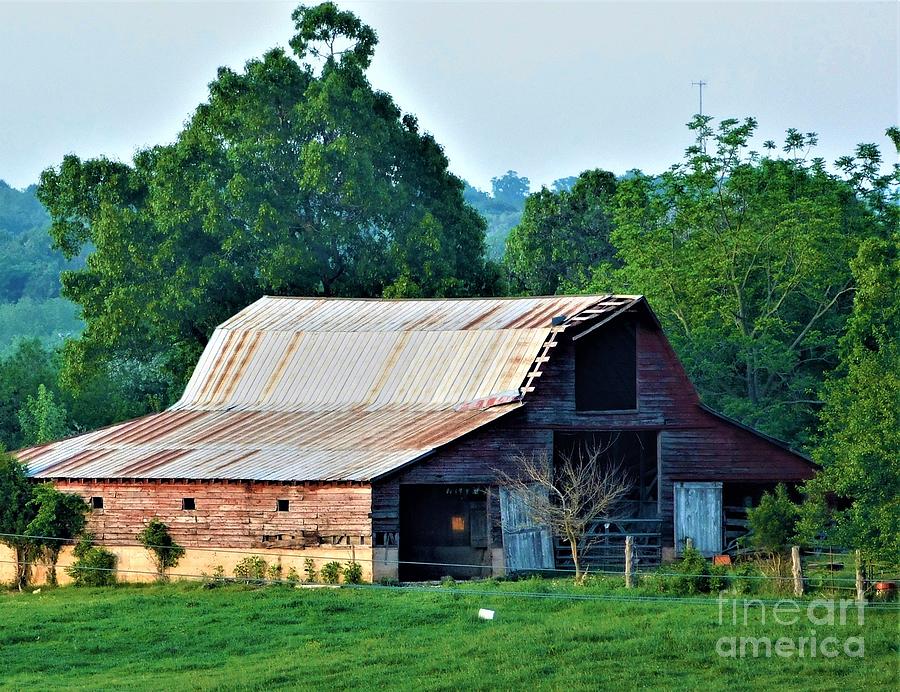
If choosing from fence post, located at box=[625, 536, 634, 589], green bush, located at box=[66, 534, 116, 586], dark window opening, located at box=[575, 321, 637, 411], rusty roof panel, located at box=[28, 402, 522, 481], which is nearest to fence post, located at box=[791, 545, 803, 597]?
fence post, located at box=[625, 536, 634, 589]

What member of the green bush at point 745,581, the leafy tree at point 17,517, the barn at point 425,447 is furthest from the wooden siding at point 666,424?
the leafy tree at point 17,517

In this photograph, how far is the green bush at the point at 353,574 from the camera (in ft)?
119

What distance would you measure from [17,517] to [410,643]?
1499 cm

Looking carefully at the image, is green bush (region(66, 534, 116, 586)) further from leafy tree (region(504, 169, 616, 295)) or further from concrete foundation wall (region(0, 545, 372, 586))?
leafy tree (region(504, 169, 616, 295))

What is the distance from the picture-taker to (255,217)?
59.7 meters

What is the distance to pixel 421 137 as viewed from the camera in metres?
64.4

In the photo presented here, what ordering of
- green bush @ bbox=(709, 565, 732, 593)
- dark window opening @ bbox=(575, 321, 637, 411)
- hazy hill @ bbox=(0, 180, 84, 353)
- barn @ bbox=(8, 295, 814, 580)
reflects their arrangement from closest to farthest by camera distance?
green bush @ bbox=(709, 565, 732, 593) < barn @ bbox=(8, 295, 814, 580) < dark window opening @ bbox=(575, 321, 637, 411) < hazy hill @ bbox=(0, 180, 84, 353)

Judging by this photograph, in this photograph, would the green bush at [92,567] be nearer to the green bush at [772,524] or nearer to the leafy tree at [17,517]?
the leafy tree at [17,517]

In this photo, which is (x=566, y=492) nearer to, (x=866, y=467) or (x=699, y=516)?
(x=699, y=516)

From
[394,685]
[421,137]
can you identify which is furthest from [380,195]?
[394,685]

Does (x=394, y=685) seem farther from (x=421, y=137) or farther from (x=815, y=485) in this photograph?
(x=421, y=137)

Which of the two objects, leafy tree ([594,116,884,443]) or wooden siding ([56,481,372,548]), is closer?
wooden siding ([56,481,372,548])

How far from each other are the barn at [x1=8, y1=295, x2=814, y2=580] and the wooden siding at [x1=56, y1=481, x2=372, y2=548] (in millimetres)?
41

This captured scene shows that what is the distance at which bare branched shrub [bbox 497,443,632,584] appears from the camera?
123 feet
